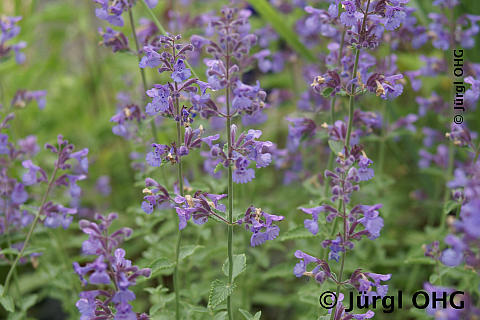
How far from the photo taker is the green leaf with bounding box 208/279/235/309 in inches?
97.8

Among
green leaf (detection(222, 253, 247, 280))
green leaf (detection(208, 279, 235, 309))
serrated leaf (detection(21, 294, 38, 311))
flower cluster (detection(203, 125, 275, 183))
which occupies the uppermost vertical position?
flower cluster (detection(203, 125, 275, 183))

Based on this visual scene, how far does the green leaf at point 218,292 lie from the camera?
2484 mm

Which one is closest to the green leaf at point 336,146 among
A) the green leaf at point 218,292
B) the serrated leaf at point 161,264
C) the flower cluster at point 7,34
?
the green leaf at point 218,292

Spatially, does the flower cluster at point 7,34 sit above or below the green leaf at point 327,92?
above

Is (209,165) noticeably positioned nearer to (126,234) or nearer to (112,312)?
(126,234)

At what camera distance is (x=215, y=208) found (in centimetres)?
258

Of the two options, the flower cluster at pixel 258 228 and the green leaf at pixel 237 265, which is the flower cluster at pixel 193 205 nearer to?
the flower cluster at pixel 258 228

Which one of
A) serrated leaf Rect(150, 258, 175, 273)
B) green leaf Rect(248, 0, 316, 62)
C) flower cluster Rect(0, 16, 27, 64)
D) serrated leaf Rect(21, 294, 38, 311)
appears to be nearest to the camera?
serrated leaf Rect(150, 258, 175, 273)

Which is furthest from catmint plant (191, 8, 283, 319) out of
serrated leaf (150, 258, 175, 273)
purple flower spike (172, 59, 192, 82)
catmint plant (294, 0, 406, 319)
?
serrated leaf (150, 258, 175, 273)

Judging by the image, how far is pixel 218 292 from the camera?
254 centimetres

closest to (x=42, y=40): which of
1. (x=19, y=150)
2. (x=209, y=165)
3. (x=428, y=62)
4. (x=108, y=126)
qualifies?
(x=108, y=126)

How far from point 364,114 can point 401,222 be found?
7.21 ft

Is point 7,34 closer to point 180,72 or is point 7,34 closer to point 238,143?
point 180,72

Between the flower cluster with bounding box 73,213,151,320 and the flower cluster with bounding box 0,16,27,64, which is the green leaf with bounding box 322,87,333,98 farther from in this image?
the flower cluster with bounding box 0,16,27,64
